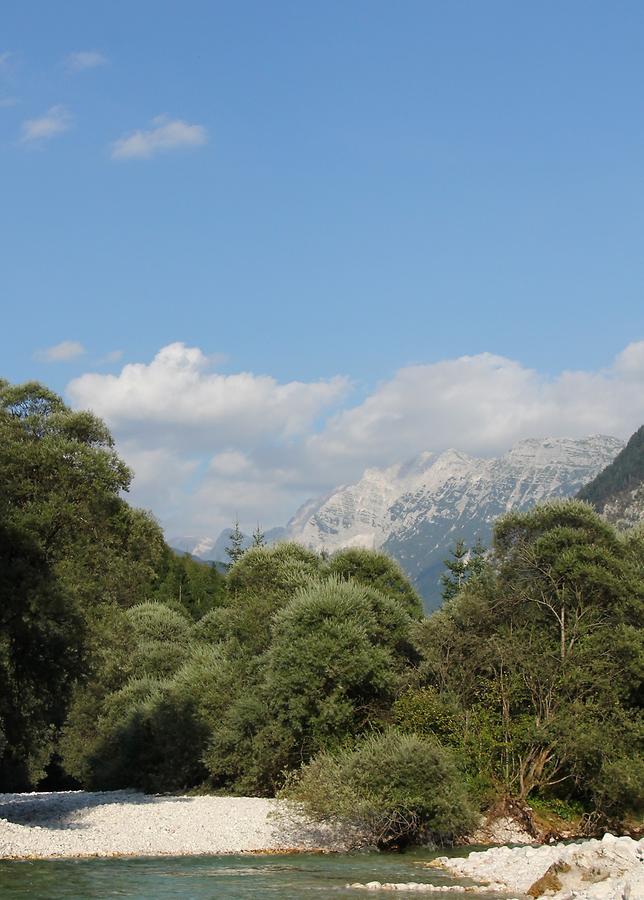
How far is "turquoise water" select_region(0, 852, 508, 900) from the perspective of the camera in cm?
2644

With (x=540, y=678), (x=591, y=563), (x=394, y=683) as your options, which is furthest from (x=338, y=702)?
(x=591, y=563)

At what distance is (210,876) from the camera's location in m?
30.1

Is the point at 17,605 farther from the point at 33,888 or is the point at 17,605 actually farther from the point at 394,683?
the point at 394,683

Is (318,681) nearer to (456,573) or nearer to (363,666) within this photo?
(363,666)

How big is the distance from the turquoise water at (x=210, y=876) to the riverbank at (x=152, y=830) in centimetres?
146

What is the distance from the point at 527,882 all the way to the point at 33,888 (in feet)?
45.3

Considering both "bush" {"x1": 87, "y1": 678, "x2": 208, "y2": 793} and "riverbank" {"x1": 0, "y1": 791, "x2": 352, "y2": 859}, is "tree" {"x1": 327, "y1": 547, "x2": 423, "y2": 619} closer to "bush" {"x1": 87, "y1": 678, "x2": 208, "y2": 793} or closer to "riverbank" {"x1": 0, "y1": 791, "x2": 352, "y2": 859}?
"bush" {"x1": 87, "y1": 678, "x2": 208, "y2": 793}

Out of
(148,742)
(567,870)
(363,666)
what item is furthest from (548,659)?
(148,742)

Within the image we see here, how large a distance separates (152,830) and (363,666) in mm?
13331

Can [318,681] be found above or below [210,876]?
above

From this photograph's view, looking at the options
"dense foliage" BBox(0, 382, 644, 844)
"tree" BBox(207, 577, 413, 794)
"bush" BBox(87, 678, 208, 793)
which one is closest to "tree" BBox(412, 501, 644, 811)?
"dense foliage" BBox(0, 382, 644, 844)

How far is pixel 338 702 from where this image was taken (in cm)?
4812

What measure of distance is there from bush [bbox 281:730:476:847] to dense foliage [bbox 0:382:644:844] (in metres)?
0.08

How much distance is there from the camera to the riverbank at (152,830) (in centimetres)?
3481
